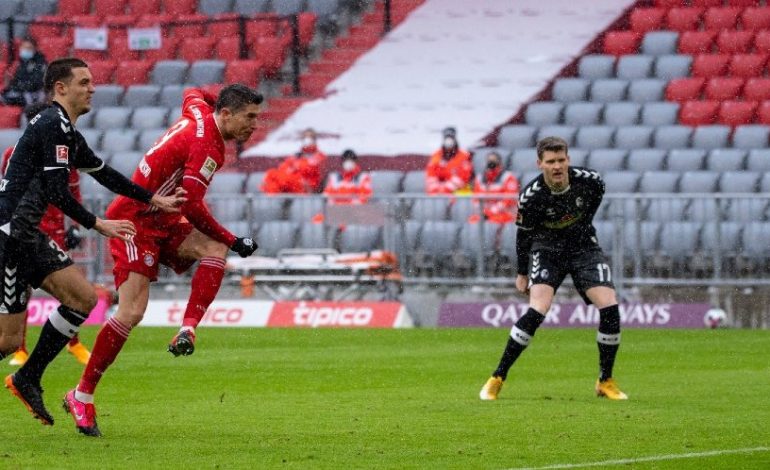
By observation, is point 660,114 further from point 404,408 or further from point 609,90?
point 404,408

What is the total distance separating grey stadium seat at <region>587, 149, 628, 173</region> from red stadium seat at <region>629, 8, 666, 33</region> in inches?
139

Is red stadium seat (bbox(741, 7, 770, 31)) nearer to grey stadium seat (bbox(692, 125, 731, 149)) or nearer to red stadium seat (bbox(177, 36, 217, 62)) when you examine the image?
grey stadium seat (bbox(692, 125, 731, 149))

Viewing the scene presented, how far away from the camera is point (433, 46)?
32.4 meters

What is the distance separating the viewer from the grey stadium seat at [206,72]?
3231 centimetres

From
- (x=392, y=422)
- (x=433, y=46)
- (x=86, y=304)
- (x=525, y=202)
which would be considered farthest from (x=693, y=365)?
(x=433, y=46)

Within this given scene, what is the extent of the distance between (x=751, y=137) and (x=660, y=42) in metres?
3.34

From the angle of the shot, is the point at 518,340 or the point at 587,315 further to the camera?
the point at 587,315

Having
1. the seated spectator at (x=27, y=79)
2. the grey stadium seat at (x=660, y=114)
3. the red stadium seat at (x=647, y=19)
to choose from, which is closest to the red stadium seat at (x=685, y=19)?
the red stadium seat at (x=647, y=19)

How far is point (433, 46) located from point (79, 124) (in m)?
6.72

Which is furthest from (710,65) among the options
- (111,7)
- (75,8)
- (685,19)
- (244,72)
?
(75,8)

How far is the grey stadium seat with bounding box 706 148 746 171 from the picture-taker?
25.9 m

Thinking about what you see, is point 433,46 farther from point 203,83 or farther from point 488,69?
point 203,83

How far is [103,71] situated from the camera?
A: 1331 inches

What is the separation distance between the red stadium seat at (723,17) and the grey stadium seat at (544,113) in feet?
9.31
